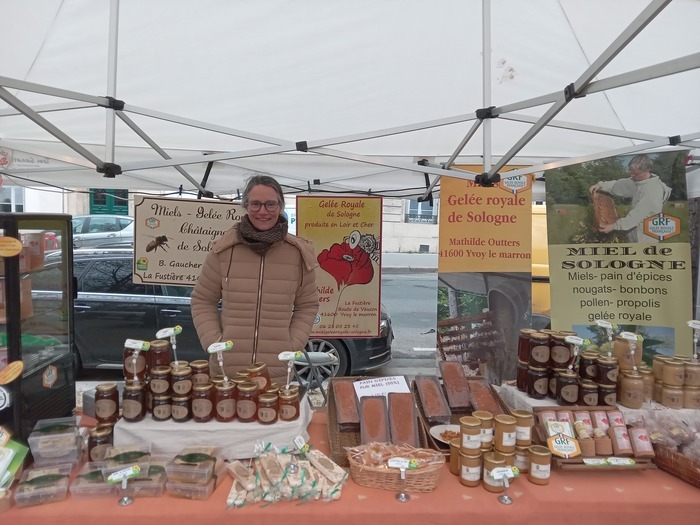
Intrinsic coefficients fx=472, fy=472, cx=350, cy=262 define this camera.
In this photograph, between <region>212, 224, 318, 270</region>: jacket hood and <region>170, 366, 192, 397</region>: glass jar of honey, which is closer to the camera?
<region>170, 366, 192, 397</region>: glass jar of honey

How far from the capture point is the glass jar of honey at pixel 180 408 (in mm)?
1831

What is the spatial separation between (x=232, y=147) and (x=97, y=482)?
2655 mm

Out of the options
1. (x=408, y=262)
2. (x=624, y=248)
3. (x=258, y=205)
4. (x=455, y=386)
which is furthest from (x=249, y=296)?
(x=408, y=262)

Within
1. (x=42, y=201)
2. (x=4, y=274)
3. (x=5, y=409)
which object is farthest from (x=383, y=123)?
(x=42, y=201)

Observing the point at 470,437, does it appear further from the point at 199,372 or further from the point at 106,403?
the point at 106,403

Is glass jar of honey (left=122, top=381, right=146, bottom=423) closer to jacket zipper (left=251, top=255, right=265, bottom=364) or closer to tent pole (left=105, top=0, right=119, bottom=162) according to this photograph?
jacket zipper (left=251, top=255, right=265, bottom=364)

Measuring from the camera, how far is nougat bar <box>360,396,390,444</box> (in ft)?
6.29

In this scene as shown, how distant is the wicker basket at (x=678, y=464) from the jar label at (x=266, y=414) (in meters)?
1.55

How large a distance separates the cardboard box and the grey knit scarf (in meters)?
0.90

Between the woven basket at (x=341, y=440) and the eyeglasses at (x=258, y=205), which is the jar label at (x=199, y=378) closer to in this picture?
the woven basket at (x=341, y=440)

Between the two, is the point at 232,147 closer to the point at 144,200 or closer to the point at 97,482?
the point at 144,200

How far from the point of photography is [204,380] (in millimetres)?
1905

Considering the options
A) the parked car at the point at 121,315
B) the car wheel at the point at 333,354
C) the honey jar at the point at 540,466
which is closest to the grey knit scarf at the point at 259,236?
the honey jar at the point at 540,466

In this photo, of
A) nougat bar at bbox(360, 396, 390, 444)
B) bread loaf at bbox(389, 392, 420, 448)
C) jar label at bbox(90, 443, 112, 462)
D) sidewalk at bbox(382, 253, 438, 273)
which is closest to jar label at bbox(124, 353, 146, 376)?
jar label at bbox(90, 443, 112, 462)
